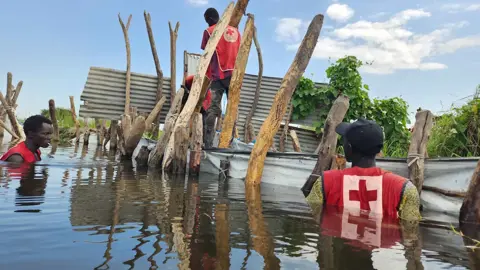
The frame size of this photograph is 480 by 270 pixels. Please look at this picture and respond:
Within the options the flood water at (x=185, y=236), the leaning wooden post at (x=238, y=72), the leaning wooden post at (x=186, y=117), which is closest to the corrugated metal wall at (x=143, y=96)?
the leaning wooden post at (x=238, y=72)

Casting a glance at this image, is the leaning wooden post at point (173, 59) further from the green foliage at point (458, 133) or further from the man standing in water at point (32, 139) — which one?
the green foliage at point (458, 133)

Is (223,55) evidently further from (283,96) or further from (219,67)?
(283,96)

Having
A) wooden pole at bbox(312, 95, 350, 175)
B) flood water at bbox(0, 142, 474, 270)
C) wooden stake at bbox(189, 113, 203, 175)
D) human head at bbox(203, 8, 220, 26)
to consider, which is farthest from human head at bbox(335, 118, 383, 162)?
human head at bbox(203, 8, 220, 26)

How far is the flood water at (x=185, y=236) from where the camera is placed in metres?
2.00

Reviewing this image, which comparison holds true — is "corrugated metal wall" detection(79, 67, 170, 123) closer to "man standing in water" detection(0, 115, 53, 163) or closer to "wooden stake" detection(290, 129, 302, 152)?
"wooden stake" detection(290, 129, 302, 152)

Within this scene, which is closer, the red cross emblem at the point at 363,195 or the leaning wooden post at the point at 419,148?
the red cross emblem at the point at 363,195

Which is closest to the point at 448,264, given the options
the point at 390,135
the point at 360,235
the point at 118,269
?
the point at 360,235

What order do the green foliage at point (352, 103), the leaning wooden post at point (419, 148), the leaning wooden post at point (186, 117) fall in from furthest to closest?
the green foliage at point (352, 103)
the leaning wooden post at point (186, 117)
the leaning wooden post at point (419, 148)

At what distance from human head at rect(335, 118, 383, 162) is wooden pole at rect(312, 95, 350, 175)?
5.70 feet

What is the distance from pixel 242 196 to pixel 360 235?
6.67ft

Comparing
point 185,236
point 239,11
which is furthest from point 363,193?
point 239,11

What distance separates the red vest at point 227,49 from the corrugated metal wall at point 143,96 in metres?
4.55

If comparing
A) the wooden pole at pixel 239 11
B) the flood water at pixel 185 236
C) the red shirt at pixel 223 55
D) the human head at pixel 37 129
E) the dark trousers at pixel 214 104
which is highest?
the wooden pole at pixel 239 11

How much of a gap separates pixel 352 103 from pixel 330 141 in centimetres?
643
